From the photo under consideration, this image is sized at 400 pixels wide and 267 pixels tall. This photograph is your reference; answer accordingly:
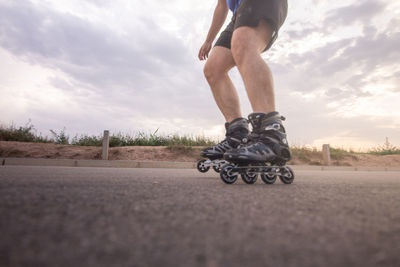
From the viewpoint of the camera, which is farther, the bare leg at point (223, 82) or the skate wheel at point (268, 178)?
the bare leg at point (223, 82)

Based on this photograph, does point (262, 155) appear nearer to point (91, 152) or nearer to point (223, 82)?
point (223, 82)

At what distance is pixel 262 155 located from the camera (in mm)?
1850

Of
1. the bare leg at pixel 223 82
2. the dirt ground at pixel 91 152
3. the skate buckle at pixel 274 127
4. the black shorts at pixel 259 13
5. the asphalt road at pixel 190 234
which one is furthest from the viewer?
the dirt ground at pixel 91 152

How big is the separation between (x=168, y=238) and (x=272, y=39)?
7.22 ft

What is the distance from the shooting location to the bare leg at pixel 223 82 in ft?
9.04

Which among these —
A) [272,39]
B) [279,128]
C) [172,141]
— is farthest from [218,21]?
[172,141]

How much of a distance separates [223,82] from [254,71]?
2.86 feet

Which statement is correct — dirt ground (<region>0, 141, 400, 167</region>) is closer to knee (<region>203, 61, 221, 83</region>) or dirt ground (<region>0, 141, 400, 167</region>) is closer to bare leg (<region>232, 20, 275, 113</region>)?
knee (<region>203, 61, 221, 83</region>)

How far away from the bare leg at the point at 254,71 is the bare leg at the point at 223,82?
0.68 m

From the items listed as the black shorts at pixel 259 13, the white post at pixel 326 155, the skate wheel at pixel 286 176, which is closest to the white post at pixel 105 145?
the black shorts at pixel 259 13

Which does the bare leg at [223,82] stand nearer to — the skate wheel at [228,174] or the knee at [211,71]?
the knee at [211,71]

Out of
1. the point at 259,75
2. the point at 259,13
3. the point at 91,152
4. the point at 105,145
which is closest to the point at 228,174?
the point at 259,75

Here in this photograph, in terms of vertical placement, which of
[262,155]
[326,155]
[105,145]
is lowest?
[262,155]

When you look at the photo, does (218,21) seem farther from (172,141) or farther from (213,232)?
(172,141)
